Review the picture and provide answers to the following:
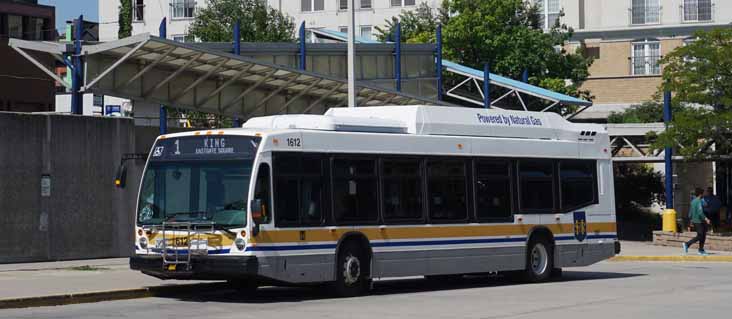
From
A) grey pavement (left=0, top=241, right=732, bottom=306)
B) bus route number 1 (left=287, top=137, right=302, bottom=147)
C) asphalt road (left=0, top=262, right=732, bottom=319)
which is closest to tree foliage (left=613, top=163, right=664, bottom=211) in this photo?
asphalt road (left=0, top=262, right=732, bottom=319)

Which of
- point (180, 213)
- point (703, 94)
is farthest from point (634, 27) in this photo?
point (180, 213)

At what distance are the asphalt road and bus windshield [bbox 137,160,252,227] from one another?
4.25 feet

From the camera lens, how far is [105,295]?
19.2 metres

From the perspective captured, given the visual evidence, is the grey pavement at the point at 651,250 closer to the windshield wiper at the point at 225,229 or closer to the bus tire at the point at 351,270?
the bus tire at the point at 351,270

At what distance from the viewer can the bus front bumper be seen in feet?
60.4

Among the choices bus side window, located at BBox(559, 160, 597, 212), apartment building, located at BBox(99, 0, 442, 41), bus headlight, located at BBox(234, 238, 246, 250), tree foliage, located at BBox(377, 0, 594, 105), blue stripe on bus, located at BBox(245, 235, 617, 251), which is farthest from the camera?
apartment building, located at BBox(99, 0, 442, 41)

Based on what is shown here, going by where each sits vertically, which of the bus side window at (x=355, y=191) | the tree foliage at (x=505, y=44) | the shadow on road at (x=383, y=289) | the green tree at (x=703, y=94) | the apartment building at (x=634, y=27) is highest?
the apartment building at (x=634, y=27)

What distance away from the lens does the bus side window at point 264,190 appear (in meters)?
18.7

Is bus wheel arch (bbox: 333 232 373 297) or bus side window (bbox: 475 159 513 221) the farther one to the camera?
bus side window (bbox: 475 159 513 221)

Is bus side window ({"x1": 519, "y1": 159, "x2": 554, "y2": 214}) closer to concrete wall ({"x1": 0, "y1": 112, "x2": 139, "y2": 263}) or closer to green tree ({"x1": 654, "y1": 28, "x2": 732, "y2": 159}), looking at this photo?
concrete wall ({"x1": 0, "y1": 112, "x2": 139, "y2": 263})

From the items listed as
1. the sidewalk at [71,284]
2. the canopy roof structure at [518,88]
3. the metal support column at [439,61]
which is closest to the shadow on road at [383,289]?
the sidewalk at [71,284]

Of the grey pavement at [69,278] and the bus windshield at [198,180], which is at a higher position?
the bus windshield at [198,180]

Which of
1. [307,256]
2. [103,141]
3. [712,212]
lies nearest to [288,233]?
[307,256]

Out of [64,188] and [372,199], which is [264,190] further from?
[64,188]
